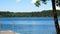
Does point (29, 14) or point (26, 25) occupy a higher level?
point (29, 14)

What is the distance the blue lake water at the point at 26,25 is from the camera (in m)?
5.49

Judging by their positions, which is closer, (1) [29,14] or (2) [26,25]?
(1) [29,14]

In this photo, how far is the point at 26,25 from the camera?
608 cm

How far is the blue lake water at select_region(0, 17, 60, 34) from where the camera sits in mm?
5486

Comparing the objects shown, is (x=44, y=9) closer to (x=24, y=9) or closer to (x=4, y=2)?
(x=24, y=9)

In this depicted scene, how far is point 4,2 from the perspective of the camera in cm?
549

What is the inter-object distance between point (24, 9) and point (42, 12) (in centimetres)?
56

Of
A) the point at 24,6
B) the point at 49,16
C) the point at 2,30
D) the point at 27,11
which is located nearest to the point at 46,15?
the point at 49,16

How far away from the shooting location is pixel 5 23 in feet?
19.4

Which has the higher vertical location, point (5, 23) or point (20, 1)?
point (20, 1)

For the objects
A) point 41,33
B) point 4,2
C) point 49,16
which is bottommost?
point 41,33

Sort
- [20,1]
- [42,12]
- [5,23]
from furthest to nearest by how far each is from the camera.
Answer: [5,23] < [20,1] < [42,12]

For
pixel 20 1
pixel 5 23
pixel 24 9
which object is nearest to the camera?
pixel 24 9

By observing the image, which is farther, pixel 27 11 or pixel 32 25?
pixel 32 25
